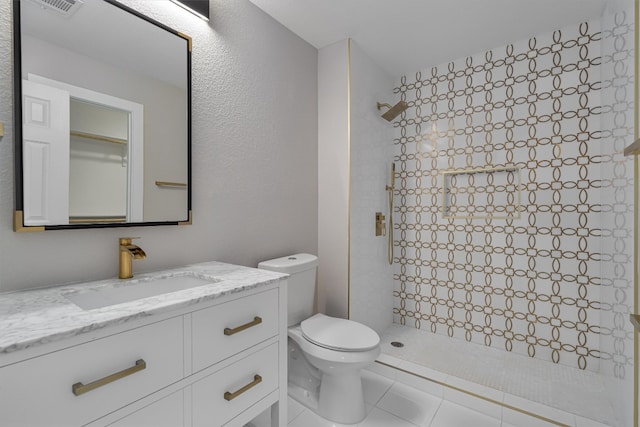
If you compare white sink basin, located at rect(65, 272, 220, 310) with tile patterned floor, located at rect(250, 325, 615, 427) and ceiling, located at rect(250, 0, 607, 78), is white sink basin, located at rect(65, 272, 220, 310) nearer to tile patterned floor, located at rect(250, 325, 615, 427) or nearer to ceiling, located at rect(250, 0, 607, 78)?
tile patterned floor, located at rect(250, 325, 615, 427)

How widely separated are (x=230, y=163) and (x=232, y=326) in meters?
0.98

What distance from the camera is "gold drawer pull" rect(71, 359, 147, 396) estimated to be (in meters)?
0.76

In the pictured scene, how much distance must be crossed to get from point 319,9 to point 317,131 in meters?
0.81

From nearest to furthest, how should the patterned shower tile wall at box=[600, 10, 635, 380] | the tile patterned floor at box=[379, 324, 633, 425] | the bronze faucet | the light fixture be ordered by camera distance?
the bronze faucet
the patterned shower tile wall at box=[600, 10, 635, 380]
the light fixture
the tile patterned floor at box=[379, 324, 633, 425]

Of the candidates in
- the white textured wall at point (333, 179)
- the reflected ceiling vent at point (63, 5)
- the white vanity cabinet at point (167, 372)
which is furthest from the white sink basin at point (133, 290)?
the white textured wall at point (333, 179)

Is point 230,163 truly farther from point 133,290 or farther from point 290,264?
point 133,290

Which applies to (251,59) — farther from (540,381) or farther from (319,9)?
(540,381)

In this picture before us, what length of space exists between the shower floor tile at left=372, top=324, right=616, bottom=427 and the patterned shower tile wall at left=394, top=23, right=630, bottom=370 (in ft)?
0.55

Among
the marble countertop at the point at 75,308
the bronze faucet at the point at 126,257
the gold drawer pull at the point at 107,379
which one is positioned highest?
the bronze faucet at the point at 126,257

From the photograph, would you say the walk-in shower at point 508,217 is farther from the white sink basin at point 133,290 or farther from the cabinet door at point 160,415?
the cabinet door at point 160,415

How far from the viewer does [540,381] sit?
1979 mm

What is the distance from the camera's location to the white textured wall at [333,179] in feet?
7.59

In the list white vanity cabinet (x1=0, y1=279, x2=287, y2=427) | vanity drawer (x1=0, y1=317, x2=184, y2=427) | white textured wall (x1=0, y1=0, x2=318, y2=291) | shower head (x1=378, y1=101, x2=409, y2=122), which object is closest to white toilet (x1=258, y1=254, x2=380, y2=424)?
white textured wall (x1=0, y1=0, x2=318, y2=291)

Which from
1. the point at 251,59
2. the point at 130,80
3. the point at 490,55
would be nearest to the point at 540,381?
the point at 490,55
